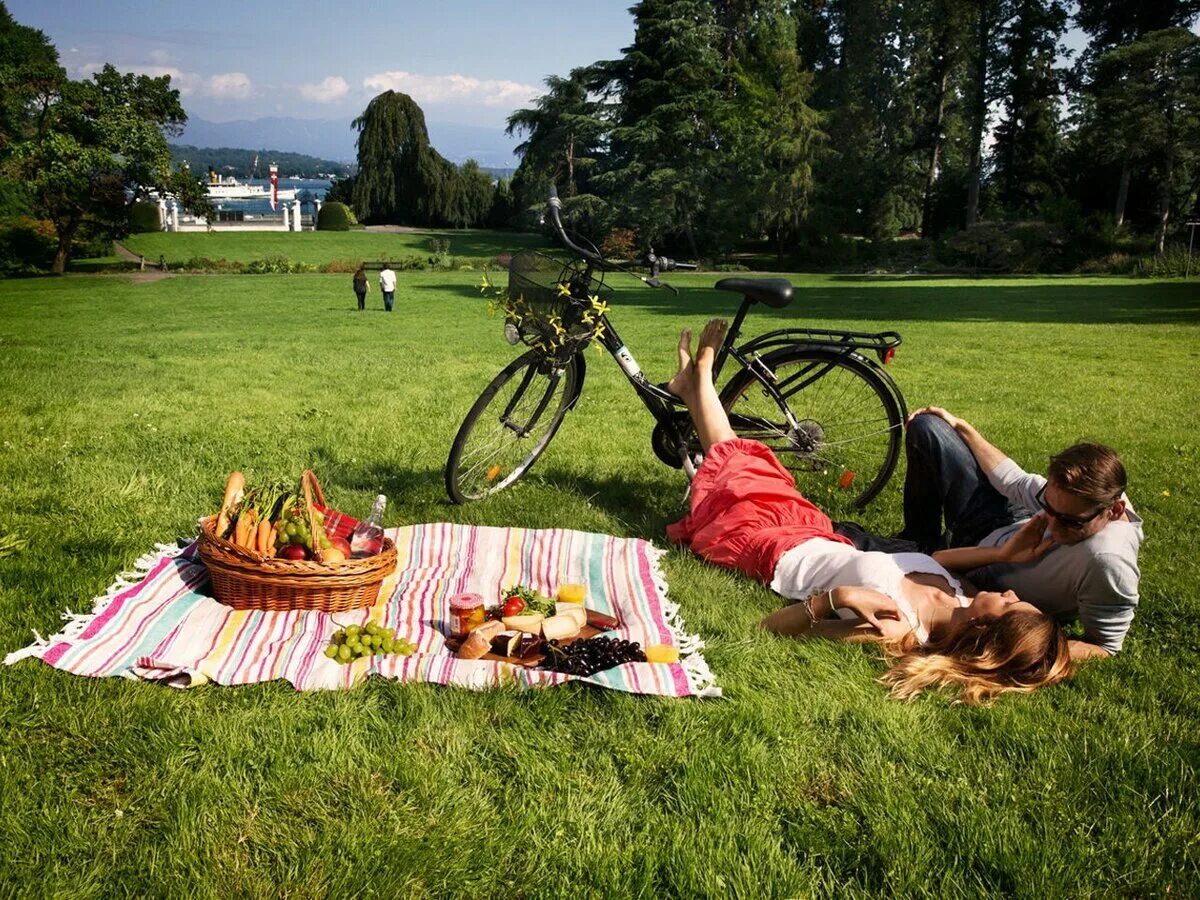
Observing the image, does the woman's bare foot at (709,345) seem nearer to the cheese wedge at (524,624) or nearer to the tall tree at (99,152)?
the cheese wedge at (524,624)

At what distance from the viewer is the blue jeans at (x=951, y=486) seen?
14.0 ft

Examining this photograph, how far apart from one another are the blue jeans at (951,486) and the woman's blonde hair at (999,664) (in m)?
1.01

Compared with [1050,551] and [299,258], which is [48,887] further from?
[299,258]

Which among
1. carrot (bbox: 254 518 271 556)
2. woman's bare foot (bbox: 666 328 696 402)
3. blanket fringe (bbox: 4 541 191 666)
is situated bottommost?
blanket fringe (bbox: 4 541 191 666)

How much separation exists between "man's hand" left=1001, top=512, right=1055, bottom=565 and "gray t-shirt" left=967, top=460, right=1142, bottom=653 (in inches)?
1.2

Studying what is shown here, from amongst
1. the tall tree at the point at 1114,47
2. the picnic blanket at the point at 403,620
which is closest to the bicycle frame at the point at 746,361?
the picnic blanket at the point at 403,620

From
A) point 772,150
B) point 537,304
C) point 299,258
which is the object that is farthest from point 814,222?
point 537,304

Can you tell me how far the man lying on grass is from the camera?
10.9 feet

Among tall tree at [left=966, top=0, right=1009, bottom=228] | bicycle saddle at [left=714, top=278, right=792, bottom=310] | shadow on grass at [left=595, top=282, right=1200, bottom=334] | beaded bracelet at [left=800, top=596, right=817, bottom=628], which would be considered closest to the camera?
beaded bracelet at [left=800, top=596, right=817, bottom=628]

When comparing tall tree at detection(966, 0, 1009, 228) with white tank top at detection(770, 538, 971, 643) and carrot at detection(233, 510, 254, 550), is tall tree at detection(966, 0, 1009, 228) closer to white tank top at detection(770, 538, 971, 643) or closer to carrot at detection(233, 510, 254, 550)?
white tank top at detection(770, 538, 971, 643)

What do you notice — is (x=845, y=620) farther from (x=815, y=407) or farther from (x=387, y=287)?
(x=387, y=287)

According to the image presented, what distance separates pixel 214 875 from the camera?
225cm

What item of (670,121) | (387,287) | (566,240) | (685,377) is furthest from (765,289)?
(670,121)

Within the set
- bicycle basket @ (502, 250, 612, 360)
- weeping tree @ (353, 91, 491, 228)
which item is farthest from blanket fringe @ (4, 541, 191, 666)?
weeping tree @ (353, 91, 491, 228)
